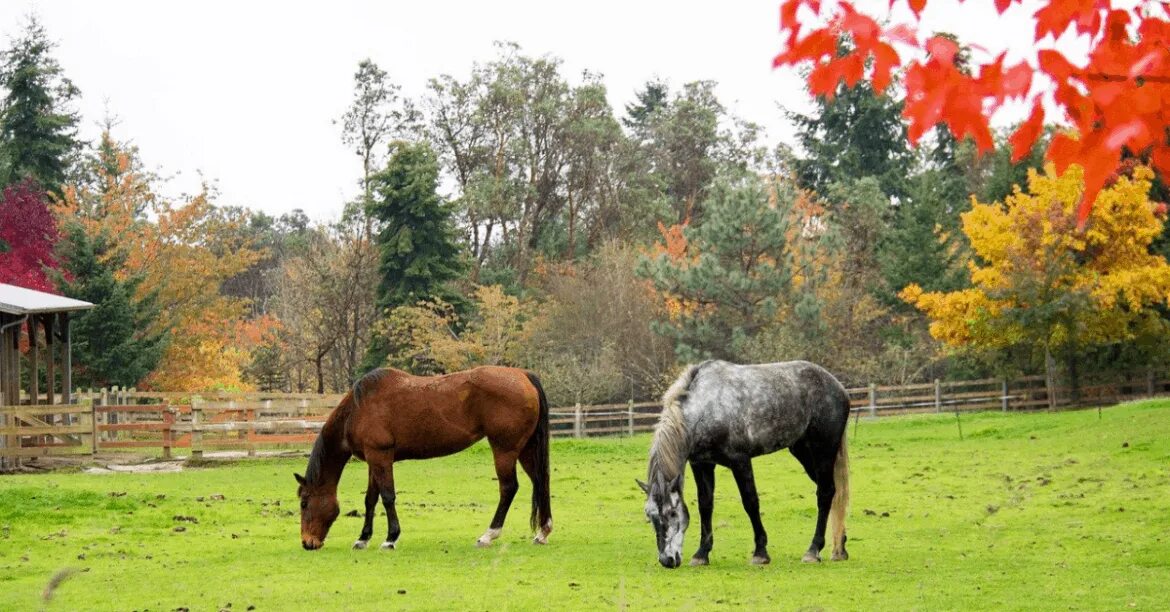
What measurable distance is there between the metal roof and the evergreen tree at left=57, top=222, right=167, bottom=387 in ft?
31.3

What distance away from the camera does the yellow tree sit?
105 feet

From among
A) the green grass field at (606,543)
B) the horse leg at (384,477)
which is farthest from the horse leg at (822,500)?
the horse leg at (384,477)

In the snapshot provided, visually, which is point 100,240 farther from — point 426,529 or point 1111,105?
point 1111,105

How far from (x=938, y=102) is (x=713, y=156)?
52.9m

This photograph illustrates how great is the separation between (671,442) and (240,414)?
21.0m

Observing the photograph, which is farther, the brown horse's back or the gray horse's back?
the brown horse's back

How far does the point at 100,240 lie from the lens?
3509 cm

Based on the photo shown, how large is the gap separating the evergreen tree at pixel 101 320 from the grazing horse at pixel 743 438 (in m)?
27.1

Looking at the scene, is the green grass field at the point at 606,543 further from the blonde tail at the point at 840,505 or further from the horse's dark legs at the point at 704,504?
the blonde tail at the point at 840,505

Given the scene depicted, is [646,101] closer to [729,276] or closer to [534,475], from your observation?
[729,276]

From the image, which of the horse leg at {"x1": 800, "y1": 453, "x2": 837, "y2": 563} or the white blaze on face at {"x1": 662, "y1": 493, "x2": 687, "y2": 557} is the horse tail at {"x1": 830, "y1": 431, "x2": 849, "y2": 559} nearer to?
the horse leg at {"x1": 800, "y1": 453, "x2": 837, "y2": 563}

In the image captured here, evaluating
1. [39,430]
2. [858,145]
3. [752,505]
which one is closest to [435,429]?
[752,505]

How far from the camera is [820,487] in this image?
10758 millimetres

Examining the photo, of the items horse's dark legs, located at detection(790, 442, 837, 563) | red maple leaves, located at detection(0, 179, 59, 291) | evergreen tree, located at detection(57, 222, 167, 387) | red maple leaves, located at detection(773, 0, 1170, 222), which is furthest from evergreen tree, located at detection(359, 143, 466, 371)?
red maple leaves, located at detection(773, 0, 1170, 222)
